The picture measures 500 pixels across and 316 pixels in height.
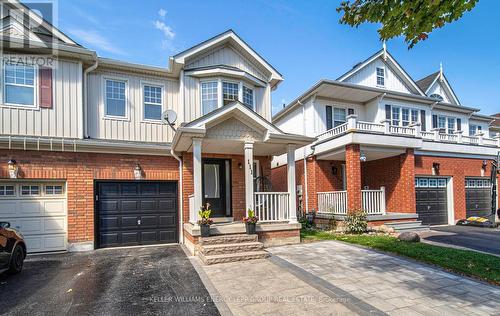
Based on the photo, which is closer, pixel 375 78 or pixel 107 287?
pixel 107 287

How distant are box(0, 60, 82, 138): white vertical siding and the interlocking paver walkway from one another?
310 inches

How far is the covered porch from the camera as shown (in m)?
8.36

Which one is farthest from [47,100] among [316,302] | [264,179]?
[316,302]

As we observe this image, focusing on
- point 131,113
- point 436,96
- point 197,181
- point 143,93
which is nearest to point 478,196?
point 436,96

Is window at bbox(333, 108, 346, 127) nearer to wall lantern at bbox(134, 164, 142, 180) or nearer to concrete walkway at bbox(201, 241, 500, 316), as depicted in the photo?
concrete walkway at bbox(201, 241, 500, 316)

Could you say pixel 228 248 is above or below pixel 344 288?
above

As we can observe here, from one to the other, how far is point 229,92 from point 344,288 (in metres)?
8.16

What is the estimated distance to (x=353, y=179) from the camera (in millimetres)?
11891

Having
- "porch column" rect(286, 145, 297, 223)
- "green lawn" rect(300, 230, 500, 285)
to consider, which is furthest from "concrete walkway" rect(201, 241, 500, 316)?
"porch column" rect(286, 145, 297, 223)

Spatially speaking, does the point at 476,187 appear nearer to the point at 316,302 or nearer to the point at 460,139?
the point at 460,139

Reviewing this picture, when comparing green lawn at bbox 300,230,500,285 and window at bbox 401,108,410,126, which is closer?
green lawn at bbox 300,230,500,285

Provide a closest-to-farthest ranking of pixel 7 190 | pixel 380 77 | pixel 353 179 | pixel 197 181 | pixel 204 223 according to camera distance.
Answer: pixel 204 223 < pixel 197 181 < pixel 7 190 < pixel 353 179 < pixel 380 77

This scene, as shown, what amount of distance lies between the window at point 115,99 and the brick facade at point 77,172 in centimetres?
165

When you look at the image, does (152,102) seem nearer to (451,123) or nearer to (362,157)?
(362,157)
